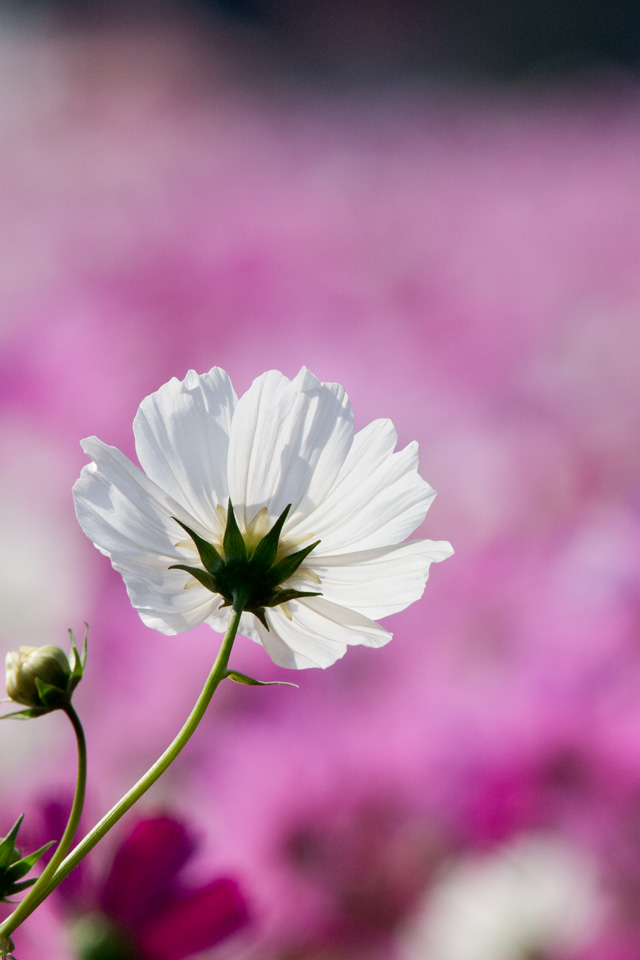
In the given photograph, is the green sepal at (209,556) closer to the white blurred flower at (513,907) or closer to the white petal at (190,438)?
the white petal at (190,438)

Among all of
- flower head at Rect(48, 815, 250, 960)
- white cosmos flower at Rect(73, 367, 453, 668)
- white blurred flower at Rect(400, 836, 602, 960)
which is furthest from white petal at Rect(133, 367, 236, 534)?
white blurred flower at Rect(400, 836, 602, 960)

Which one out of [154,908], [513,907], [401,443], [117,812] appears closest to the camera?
[117,812]

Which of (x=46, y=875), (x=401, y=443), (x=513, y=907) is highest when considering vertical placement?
(x=401, y=443)

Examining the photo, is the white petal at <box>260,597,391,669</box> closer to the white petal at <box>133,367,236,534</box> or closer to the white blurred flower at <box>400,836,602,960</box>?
the white petal at <box>133,367,236,534</box>

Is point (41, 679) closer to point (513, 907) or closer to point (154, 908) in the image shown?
point (154, 908)

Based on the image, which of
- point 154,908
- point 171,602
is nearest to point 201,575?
point 171,602

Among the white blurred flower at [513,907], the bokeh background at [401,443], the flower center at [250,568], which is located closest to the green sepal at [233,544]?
the flower center at [250,568]
